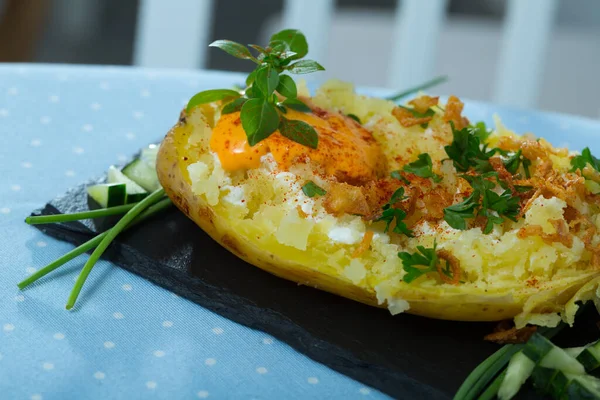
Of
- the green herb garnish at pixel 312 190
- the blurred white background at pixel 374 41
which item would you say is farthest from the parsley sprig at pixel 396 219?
the blurred white background at pixel 374 41

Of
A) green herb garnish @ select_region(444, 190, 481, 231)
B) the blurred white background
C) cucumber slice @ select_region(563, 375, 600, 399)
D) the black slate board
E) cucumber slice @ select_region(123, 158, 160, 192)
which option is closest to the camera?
cucumber slice @ select_region(563, 375, 600, 399)

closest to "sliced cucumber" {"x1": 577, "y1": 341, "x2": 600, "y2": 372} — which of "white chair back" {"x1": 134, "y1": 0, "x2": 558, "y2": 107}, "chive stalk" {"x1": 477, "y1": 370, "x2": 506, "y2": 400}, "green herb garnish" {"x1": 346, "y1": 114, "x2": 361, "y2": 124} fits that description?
"chive stalk" {"x1": 477, "y1": 370, "x2": 506, "y2": 400}

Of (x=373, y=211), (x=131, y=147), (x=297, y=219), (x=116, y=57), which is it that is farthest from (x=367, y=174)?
(x=116, y=57)

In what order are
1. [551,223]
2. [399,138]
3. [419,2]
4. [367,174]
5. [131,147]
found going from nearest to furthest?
[551,223]
[367,174]
[399,138]
[131,147]
[419,2]

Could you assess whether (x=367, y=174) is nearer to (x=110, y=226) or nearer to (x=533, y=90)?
(x=110, y=226)

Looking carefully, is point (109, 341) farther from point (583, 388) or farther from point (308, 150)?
point (583, 388)

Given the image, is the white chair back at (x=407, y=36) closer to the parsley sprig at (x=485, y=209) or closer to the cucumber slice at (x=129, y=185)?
the cucumber slice at (x=129, y=185)

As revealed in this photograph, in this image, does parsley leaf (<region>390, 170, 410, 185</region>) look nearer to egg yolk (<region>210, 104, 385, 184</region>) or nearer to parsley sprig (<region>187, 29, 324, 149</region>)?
egg yolk (<region>210, 104, 385, 184</region>)
